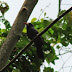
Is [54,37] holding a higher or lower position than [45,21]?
lower

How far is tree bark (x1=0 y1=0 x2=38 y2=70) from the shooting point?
5.74 feet

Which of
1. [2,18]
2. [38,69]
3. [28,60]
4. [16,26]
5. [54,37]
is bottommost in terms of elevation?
[38,69]

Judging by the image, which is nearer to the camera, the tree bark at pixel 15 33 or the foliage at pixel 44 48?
the tree bark at pixel 15 33

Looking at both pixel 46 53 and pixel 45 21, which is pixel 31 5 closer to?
pixel 45 21

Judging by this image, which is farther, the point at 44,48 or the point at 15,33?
the point at 44,48

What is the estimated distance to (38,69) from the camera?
2.66 metres

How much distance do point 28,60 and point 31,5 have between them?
3.63 ft

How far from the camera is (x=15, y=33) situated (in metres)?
1.92

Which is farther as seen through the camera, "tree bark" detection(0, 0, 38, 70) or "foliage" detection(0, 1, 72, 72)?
"foliage" detection(0, 1, 72, 72)

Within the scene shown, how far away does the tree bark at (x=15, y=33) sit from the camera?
1750 millimetres

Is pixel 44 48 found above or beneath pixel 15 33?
beneath

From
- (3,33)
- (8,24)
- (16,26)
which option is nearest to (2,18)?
(8,24)

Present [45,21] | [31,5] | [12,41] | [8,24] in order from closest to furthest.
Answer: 1. [12,41]
2. [31,5]
3. [45,21]
4. [8,24]

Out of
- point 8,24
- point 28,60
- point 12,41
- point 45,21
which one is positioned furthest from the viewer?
point 8,24
